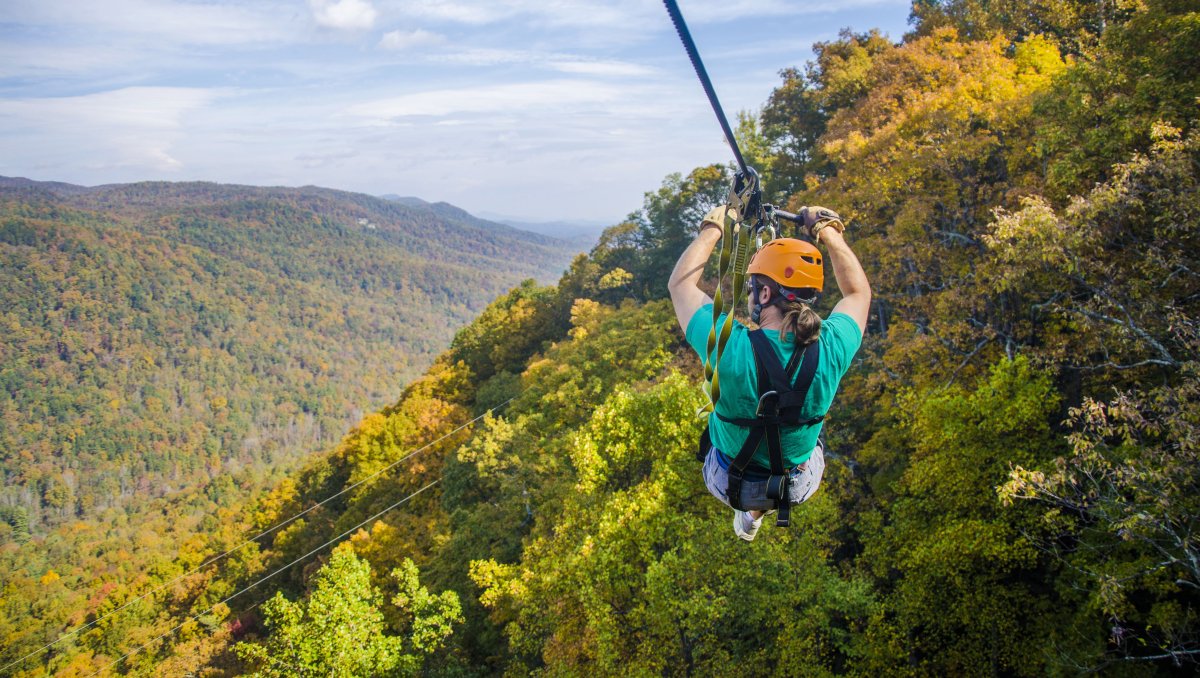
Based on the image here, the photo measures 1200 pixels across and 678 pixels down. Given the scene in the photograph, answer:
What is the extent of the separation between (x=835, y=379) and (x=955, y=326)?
13.0 metres

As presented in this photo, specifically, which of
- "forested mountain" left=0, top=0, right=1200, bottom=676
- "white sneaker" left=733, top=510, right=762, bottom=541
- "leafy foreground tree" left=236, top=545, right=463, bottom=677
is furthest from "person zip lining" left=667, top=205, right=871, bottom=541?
"leafy foreground tree" left=236, top=545, right=463, bottom=677

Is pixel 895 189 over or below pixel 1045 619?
over

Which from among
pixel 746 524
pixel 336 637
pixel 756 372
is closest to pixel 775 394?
pixel 756 372

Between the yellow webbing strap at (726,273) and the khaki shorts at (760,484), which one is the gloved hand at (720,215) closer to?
the yellow webbing strap at (726,273)

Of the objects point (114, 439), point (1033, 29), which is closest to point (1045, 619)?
point (1033, 29)

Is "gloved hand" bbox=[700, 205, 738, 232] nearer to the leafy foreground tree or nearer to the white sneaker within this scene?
the white sneaker

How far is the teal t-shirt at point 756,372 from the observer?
2697 mm

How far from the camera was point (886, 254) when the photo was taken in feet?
58.1

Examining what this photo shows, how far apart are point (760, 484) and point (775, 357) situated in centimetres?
77

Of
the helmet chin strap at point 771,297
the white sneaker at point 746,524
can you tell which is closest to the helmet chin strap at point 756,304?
the helmet chin strap at point 771,297

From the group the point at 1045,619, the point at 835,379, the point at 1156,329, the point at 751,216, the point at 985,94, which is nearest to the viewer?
the point at 835,379

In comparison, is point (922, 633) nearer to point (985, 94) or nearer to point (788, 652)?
point (788, 652)

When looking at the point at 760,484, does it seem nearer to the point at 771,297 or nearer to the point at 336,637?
the point at 771,297

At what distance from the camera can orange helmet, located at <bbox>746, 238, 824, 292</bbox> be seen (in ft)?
9.09
